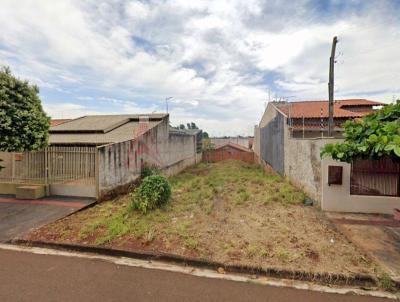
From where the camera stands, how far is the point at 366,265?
357 cm

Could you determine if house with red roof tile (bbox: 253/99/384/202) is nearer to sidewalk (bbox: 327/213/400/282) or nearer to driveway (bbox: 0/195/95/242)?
sidewalk (bbox: 327/213/400/282)

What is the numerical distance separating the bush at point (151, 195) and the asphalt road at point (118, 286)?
2.46 meters

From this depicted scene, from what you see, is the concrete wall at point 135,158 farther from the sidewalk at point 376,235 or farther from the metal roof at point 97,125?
the sidewalk at point 376,235

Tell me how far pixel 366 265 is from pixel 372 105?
20.7 meters

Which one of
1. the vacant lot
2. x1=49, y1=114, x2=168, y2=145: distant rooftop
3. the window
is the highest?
x1=49, y1=114, x2=168, y2=145: distant rooftop

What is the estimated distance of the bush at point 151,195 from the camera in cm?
627

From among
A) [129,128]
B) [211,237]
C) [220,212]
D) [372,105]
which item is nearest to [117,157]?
[129,128]

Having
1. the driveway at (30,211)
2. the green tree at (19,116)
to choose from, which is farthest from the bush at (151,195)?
the green tree at (19,116)

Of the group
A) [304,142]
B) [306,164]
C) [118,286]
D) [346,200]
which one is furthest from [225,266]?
[304,142]

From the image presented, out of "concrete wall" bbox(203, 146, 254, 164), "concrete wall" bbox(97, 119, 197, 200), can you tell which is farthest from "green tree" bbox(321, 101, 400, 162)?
"concrete wall" bbox(203, 146, 254, 164)

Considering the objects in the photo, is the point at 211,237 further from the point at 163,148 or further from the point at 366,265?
the point at 163,148

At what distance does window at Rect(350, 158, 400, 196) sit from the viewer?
5.93m

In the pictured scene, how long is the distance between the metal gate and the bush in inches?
90.4

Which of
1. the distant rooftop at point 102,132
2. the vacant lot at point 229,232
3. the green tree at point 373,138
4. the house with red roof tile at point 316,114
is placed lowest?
the vacant lot at point 229,232
